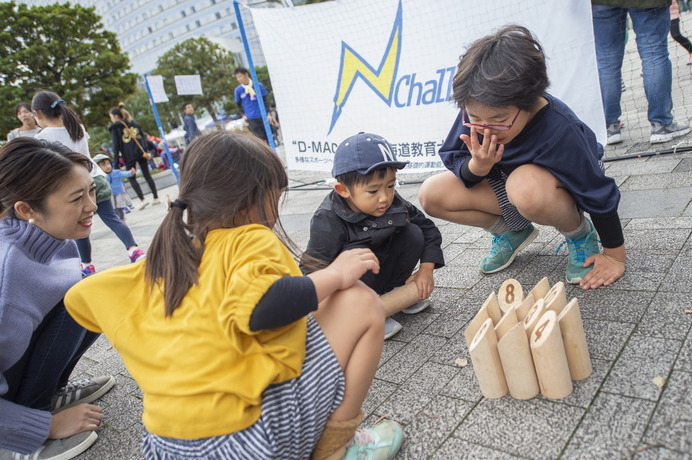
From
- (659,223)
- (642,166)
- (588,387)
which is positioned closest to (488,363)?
(588,387)

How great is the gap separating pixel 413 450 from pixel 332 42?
13.2ft

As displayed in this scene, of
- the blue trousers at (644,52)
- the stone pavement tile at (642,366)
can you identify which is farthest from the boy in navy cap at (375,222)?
the blue trousers at (644,52)

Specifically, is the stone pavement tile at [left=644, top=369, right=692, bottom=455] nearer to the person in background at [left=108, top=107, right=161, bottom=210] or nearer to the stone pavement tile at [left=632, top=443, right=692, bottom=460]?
the stone pavement tile at [left=632, top=443, right=692, bottom=460]

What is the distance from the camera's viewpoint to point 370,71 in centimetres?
438

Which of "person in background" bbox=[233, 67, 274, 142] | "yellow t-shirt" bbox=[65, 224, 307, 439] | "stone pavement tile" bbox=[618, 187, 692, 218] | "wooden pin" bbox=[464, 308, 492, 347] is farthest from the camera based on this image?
"person in background" bbox=[233, 67, 274, 142]

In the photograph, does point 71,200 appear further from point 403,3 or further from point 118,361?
point 403,3

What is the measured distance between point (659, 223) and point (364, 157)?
159 cm

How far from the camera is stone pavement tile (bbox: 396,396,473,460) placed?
140cm

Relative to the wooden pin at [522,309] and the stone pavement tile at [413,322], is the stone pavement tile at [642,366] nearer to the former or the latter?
the wooden pin at [522,309]

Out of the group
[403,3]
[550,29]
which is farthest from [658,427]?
[403,3]

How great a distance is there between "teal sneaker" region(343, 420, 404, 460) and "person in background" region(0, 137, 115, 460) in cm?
109

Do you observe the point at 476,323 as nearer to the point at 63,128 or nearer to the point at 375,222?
the point at 375,222

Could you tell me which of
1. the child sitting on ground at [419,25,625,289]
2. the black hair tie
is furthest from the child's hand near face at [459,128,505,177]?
the black hair tie

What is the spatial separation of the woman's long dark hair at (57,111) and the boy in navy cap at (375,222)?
2.93m
